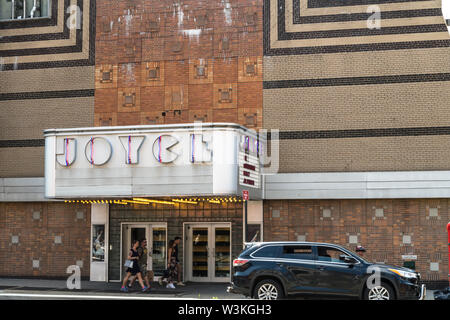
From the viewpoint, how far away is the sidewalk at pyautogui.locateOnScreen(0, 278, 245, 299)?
67.1 ft

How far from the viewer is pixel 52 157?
21.6m

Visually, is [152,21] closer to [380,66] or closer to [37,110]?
[37,110]

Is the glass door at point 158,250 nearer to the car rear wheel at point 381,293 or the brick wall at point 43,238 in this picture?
the brick wall at point 43,238

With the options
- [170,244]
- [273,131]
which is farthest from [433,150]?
[170,244]

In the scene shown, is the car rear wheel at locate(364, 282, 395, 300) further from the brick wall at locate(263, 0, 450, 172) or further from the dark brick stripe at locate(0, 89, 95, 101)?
the dark brick stripe at locate(0, 89, 95, 101)

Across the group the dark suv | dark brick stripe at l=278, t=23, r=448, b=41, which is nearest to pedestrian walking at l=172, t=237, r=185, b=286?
the dark suv

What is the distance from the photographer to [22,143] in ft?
84.3

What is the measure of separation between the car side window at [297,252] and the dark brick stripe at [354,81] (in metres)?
8.43

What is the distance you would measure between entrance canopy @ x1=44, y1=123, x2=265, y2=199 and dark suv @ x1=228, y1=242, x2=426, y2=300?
12.7 ft

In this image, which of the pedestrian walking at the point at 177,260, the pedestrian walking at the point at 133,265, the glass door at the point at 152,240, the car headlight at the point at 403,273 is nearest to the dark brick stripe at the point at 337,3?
the pedestrian walking at the point at 177,260

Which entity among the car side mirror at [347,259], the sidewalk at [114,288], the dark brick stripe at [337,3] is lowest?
the sidewalk at [114,288]

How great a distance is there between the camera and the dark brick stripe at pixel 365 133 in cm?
2255

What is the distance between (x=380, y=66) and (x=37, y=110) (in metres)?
13.4

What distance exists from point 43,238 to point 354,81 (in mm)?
13407
